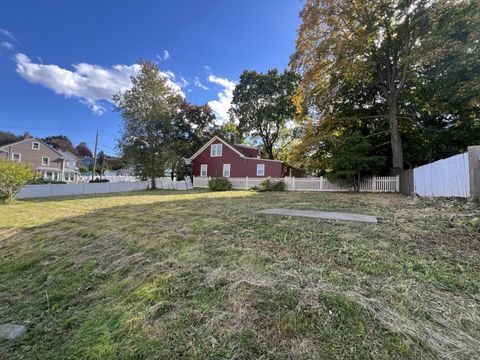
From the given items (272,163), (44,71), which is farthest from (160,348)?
(44,71)

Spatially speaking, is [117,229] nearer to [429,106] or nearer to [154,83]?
[429,106]

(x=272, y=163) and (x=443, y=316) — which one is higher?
(x=272, y=163)

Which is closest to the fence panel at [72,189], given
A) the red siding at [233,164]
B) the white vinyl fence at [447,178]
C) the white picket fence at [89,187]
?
the white picket fence at [89,187]

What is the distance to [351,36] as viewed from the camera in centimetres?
1511

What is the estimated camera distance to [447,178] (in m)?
7.14

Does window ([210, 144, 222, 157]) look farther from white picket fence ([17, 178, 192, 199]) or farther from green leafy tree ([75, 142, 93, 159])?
green leafy tree ([75, 142, 93, 159])

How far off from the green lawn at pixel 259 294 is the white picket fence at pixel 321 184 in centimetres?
1225

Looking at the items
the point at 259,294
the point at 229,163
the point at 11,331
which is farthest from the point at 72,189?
the point at 259,294

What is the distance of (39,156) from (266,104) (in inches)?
1143

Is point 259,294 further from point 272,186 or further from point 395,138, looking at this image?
point 395,138

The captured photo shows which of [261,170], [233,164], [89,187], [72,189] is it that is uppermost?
[233,164]

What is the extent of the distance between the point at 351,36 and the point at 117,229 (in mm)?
16853

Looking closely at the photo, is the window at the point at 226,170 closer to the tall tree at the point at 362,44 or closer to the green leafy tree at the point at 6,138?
the tall tree at the point at 362,44

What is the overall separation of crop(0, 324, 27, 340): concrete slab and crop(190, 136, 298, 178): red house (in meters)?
21.1
